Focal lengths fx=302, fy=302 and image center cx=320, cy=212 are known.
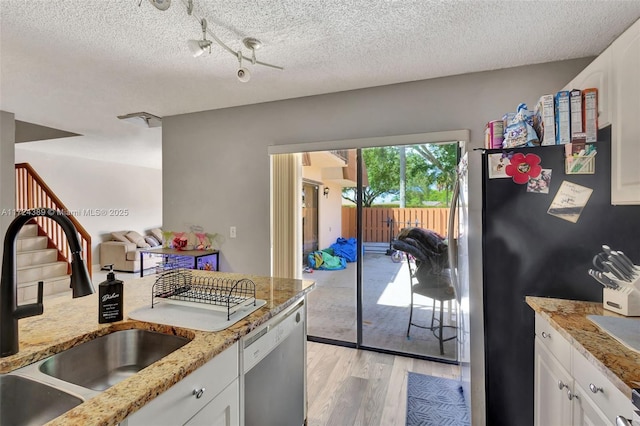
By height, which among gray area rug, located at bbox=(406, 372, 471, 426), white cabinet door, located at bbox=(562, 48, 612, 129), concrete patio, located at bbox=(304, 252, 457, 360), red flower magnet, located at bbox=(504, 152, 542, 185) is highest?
white cabinet door, located at bbox=(562, 48, 612, 129)

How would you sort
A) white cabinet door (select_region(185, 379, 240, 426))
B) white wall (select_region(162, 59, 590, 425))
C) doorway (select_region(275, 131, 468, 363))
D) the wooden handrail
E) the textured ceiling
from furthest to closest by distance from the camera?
the wooden handrail, doorway (select_region(275, 131, 468, 363)), white wall (select_region(162, 59, 590, 425)), the textured ceiling, white cabinet door (select_region(185, 379, 240, 426))

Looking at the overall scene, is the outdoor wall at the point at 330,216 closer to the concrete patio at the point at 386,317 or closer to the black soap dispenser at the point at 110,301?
the concrete patio at the point at 386,317

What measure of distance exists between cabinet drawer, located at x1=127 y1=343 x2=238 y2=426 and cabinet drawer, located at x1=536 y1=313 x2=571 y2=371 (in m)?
1.31

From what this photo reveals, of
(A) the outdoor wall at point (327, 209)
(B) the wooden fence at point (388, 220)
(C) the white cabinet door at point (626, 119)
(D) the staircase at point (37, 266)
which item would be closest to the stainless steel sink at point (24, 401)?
(C) the white cabinet door at point (626, 119)

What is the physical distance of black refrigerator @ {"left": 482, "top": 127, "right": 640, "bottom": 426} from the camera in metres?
1.42

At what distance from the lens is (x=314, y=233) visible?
384 centimetres

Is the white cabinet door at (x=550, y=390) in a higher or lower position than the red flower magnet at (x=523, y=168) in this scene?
lower

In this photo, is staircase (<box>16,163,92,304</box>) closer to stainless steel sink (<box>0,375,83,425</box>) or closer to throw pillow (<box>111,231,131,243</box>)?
throw pillow (<box>111,231,131,243</box>)

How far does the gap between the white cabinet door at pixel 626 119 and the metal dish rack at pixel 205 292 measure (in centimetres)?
169

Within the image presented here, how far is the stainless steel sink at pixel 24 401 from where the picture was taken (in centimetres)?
83

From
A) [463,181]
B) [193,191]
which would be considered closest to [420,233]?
[463,181]

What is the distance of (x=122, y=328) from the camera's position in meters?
1.17

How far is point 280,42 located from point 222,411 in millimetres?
2000

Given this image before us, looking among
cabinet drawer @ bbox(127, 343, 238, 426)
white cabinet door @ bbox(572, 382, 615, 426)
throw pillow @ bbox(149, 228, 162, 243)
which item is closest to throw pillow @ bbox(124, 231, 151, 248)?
throw pillow @ bbox(149, 228, 162, 243)
